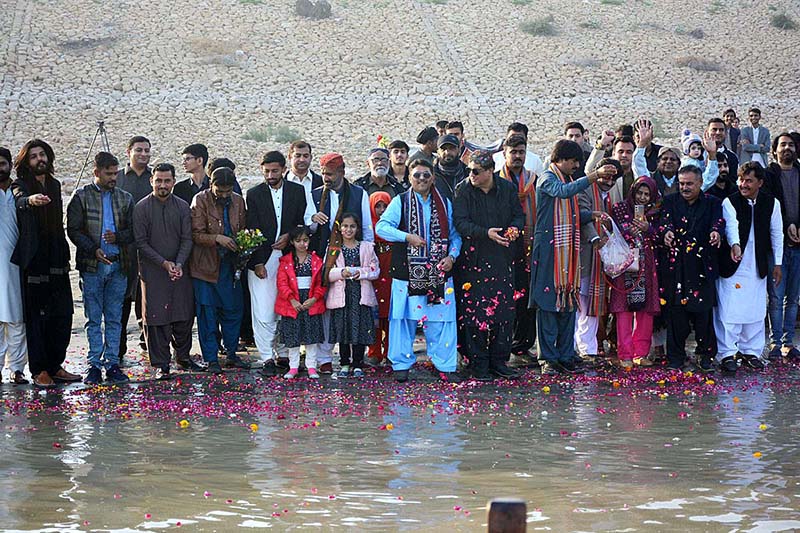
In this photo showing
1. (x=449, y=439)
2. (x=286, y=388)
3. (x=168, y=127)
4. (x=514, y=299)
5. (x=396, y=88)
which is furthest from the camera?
(x=396, y=88)

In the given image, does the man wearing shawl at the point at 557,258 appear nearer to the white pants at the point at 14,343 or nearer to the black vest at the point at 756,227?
the black vest at the point at 756,227

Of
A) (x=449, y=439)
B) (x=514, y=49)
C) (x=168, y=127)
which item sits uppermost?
(x=514, y=49)

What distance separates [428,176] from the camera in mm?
8945

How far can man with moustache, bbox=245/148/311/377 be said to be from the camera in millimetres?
9297

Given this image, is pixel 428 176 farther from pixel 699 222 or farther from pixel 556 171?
pixel 699 222

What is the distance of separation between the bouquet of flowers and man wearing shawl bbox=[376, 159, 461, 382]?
3.22 feet

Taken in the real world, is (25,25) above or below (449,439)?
above

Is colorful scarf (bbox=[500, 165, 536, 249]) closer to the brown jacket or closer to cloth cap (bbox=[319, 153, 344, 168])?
cloth cap (bbox=[319, 153, 344, 168])

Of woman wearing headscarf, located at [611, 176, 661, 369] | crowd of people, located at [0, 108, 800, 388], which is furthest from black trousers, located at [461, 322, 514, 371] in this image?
woman wearing headscarf, located at [611, 176, 661, 369]

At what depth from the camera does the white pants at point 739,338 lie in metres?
9.28

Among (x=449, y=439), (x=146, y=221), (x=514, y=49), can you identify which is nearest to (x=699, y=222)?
(x=449, y=439)

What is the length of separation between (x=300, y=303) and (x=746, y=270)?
3.61 meters

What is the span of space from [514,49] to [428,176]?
112 ft

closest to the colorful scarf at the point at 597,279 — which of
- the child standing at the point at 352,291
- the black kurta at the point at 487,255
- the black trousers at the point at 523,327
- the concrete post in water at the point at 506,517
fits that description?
the black trousers at the point at 523,327
